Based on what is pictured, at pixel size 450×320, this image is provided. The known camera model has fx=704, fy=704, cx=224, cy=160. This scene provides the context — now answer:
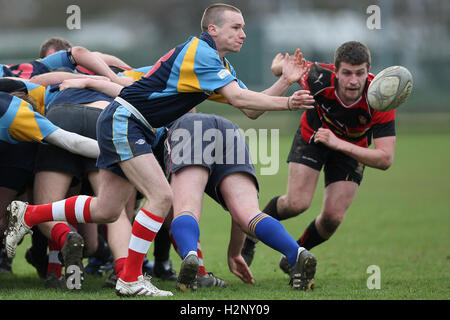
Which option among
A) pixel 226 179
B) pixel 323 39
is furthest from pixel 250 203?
pixel 323 39

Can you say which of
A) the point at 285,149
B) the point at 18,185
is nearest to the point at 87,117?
the point at 18,185

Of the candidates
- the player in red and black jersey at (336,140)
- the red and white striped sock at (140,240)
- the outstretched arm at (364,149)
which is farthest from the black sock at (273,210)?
the red and white striped sock at (140,240)

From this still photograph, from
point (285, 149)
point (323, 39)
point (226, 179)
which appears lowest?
point (285, 149)

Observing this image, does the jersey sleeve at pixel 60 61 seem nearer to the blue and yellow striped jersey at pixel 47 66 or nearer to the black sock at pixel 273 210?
the blue and yellow striped jersey at pixel 47 66

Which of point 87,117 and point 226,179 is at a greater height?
point 87,117

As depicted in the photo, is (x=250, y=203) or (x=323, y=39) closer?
(x=250, y=203)

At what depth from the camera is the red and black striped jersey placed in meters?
6.07

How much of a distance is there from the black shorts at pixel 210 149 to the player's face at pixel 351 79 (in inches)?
45.8

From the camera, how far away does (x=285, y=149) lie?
19531 mm

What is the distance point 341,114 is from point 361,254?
74.8 inches

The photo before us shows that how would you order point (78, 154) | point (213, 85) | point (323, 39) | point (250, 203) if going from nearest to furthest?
point (213, 85)
point (250, 203)
point (78, 154)
point (323, 39)

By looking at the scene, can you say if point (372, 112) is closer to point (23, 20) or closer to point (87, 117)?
point (87, 117)
